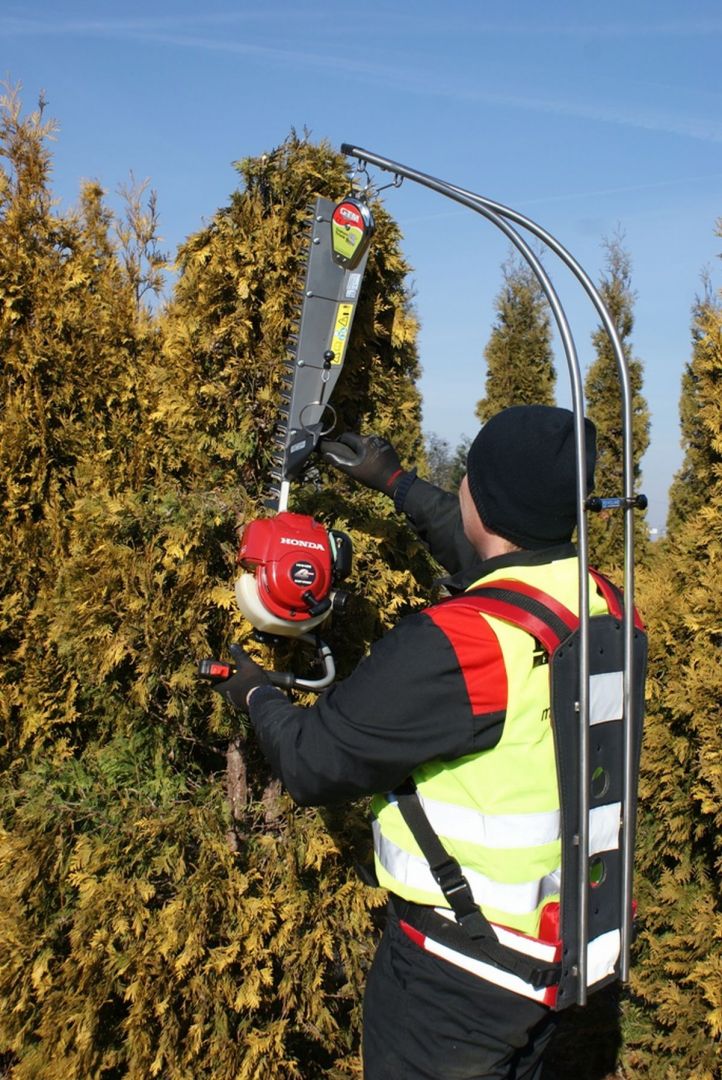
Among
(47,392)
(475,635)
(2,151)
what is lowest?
(475,635)

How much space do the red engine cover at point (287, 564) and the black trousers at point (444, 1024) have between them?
34.9 inches

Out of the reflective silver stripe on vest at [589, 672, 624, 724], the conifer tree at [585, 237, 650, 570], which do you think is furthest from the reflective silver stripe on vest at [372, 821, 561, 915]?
the conifer tree at [585, 237, 650, 570]

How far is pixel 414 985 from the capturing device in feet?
6.63

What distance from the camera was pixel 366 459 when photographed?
2740 millimetres

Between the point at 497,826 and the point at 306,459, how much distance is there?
1.31 m

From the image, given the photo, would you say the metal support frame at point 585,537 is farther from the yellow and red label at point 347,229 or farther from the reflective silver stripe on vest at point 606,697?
the yellow and red label at point 347,229

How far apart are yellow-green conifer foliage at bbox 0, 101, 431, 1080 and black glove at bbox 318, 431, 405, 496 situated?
0.37m

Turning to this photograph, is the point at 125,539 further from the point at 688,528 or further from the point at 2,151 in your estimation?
the point at 688,528

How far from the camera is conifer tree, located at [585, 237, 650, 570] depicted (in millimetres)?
8305

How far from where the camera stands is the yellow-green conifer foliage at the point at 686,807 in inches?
143

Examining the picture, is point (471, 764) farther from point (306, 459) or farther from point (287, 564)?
point (306, 459)

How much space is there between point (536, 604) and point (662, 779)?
236 centimetres

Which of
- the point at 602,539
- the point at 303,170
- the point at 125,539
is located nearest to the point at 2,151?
the point at 303,170

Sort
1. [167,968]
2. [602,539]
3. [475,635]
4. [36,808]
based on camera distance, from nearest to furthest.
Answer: [475,635] < [167,968] < [36,808] < [602,539]
